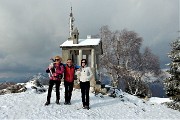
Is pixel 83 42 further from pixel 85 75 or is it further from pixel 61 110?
pixel 61 110

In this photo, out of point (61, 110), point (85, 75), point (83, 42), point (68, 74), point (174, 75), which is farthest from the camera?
point (83, 42)

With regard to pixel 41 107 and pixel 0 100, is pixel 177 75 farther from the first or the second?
pixel 0 100

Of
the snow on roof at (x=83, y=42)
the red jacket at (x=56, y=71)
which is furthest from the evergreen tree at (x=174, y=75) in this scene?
the red jacket at (x=56, y=71)

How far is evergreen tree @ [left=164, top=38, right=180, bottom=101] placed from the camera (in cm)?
1830

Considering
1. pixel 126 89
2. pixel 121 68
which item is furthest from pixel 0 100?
pixel 126 89

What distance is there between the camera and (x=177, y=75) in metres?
18.6

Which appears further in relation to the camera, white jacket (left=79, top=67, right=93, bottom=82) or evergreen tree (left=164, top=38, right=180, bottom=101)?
evergreen tree (left=164, top=38, right=180, bottom=101)

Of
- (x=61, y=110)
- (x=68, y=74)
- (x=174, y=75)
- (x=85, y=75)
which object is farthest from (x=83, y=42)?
(x=61, y=110)

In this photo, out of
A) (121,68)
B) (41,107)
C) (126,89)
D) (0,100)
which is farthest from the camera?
(126,89)

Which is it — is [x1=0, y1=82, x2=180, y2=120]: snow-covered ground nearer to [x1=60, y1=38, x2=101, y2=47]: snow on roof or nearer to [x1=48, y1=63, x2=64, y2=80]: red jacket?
[x1=48, y1=63, x2=64, y2=80]: red jacket

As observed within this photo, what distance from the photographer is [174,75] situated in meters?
18.7

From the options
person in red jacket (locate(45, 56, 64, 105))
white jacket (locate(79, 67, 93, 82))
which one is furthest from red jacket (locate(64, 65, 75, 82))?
white jacket (locate(79, 67, 93, 82))

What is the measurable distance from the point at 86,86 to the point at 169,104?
8005 mm

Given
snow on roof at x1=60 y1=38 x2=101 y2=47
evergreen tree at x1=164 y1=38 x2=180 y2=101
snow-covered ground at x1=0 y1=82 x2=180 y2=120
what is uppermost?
snow on roof at x1=60 y1=38 x2=101 y2=47
